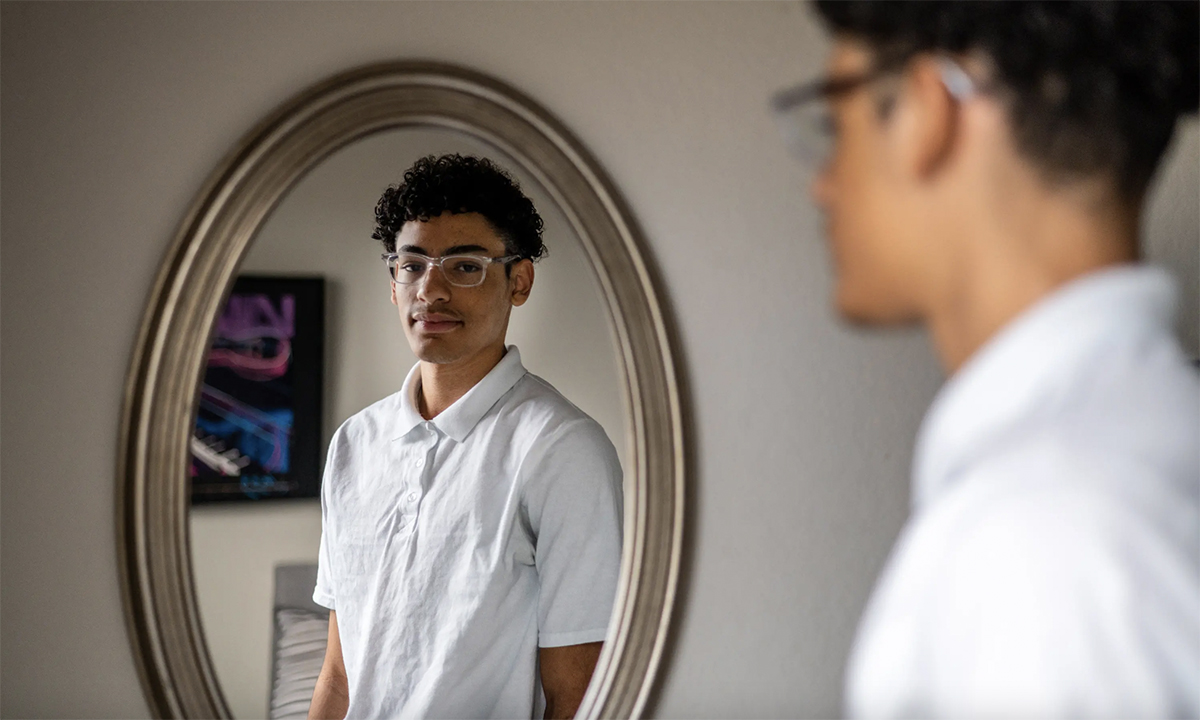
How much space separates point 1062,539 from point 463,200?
0.80m

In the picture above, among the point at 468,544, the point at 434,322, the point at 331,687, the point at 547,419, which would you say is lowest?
the point at 331,687

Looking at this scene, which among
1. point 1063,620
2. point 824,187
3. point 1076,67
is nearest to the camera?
point 1063,620

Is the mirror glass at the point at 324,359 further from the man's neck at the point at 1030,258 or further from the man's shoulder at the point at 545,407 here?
the man's neck at the point at 1030,258

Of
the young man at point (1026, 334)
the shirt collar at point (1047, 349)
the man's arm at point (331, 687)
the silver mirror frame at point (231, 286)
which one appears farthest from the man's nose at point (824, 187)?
the man's arm at point (331, 687)

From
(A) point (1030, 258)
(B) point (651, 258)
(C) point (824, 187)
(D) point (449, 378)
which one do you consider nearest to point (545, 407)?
(D) point (449, 378)

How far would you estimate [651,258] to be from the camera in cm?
115

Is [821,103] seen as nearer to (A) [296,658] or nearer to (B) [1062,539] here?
(B) [1062,539]

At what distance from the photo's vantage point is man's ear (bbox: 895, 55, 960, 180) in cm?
54

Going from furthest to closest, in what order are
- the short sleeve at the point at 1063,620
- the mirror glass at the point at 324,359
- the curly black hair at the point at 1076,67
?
the mirror glass at the point at 324,359 < the curly black hair at the point at 1076,67 < the short sleeve at the point at 1063,620

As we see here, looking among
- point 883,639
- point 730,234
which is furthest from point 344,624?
point 883,639

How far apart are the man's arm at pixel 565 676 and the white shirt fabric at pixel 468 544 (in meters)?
0.01

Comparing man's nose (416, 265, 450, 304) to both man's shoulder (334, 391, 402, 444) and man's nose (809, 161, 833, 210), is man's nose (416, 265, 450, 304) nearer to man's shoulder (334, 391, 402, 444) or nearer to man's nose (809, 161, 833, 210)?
man's shoulder (334, 391, 402, 444)

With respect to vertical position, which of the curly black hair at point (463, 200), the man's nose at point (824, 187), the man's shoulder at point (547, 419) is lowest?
the man's shoulder at point (547, 419)

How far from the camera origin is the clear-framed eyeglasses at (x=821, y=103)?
540 mm
